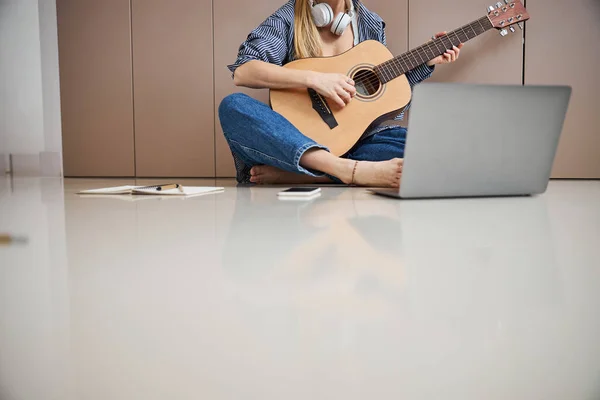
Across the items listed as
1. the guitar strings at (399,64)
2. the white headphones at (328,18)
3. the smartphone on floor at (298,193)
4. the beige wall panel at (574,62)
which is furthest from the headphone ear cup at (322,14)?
the beige wall panel at (574,62)

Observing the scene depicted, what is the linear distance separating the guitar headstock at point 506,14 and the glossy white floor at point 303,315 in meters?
1.45

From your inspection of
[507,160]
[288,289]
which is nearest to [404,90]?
[507,160]

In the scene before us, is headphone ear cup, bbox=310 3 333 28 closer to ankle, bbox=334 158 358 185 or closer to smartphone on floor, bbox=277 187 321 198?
ankle, bbox=334 158 358 185

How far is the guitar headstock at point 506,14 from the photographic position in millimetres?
1899

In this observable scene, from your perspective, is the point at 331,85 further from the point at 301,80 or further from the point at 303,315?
the point at 303,315

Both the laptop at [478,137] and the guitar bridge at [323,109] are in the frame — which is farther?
the guitar bridge at [323,109]

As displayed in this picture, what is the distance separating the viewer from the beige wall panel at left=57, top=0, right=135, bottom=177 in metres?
2.59

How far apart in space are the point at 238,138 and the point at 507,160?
810mm

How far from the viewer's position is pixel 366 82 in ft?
5.64

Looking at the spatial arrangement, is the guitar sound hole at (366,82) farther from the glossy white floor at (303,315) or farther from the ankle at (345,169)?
the glossy white floor at (303,315)

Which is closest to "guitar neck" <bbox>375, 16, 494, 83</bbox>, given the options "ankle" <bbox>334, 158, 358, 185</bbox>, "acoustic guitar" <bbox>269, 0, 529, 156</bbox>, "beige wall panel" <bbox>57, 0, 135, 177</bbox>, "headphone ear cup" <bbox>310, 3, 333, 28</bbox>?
"acoustic guitar" <bbox>269, 0, 529, 156</bbox>

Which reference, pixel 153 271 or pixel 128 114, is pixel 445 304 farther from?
pixel 128 114

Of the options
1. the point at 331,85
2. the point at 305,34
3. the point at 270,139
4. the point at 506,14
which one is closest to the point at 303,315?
the point at 270,139

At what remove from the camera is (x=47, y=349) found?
29 centimetres
